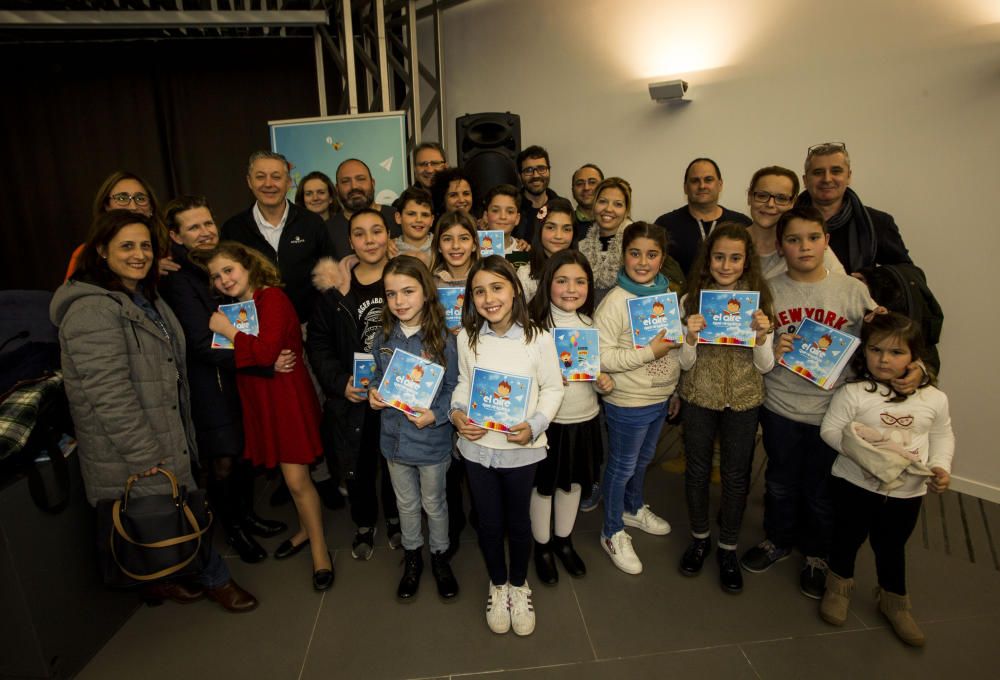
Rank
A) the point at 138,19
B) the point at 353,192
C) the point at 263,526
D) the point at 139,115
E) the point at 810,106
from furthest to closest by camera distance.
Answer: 1. the point at 139,115
2. the point at 138,19
3. the point at 810,106
4. the point at 353,192
5. the point at 263,526

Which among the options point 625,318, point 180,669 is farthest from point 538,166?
point 180,669

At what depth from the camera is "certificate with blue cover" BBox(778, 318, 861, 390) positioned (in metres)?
2.02

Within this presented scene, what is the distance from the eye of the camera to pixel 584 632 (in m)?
2.14

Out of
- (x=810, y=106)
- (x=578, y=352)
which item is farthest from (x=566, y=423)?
(x=810, y=106)

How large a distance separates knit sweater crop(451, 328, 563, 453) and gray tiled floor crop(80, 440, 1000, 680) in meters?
0.85

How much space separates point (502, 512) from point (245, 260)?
1.58 meters

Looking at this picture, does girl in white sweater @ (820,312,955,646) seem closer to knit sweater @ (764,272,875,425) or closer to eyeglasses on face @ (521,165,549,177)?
knit sweater @ (764,272,875,425)

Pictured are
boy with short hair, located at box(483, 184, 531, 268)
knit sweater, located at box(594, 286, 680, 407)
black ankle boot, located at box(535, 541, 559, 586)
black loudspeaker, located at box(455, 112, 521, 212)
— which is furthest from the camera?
black loudspeaker, located at box(455, 112, 521, 212)

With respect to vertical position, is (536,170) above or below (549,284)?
above

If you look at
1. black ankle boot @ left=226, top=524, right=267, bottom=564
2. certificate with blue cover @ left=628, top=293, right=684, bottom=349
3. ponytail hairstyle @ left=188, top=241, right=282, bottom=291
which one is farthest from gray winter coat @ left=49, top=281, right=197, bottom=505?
certificate with blue cover @ left=628, top=293, right=684, bottom=349

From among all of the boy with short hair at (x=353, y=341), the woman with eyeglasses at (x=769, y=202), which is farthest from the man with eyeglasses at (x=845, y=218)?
the boy with short hair at (x=353, y=341)

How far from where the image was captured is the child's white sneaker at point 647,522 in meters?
2.79

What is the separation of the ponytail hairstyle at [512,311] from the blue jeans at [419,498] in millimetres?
632

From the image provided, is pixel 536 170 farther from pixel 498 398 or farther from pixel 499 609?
pixel 499 609
